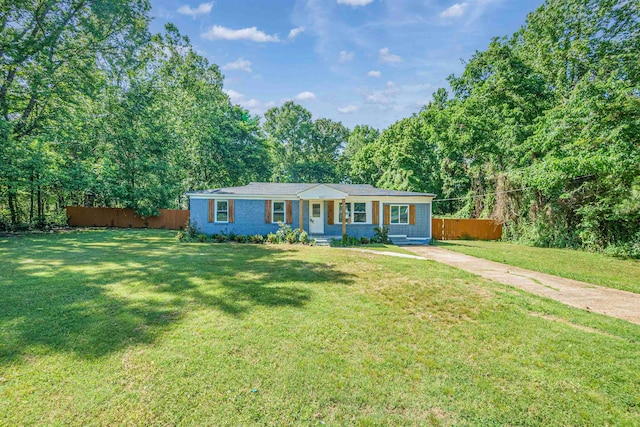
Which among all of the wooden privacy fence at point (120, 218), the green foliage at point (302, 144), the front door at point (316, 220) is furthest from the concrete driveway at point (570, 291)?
the green foliage at point (302, 144)

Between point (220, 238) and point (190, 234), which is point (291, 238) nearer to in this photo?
point (220, 238)

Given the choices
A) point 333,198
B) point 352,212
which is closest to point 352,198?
point 352,212

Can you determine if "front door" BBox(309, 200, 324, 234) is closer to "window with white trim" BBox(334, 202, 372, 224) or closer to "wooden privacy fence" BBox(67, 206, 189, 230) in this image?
"window with white trim" BBox(334, 202, 372, 224)

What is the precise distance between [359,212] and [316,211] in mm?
2403

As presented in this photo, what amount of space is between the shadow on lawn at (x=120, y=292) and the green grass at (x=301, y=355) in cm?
3

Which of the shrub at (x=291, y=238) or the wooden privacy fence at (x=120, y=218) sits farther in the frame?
the wooden privacy fence at (x=120, y=218)

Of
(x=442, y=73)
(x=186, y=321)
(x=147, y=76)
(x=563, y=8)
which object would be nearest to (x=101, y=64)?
(x=147, y=76)

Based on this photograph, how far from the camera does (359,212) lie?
15.5 meters

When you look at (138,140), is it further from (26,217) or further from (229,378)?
(229,378)

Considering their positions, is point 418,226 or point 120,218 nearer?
point 418,226

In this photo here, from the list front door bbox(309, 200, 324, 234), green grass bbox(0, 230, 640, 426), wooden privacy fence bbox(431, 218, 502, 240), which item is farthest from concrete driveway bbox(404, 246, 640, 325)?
wooden privacy fence bbox(431, 218, 502, 240)

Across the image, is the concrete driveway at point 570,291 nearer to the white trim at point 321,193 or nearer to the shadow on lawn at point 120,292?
the shadow on lawn at point 120,292

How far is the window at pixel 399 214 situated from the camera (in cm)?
1558

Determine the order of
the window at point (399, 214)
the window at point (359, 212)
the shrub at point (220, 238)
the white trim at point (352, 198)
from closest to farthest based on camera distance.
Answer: the shrub at point (220, 238)
the white trim at point (352, 198)
the window at point (359, 212)
the window at point (399, 214)
